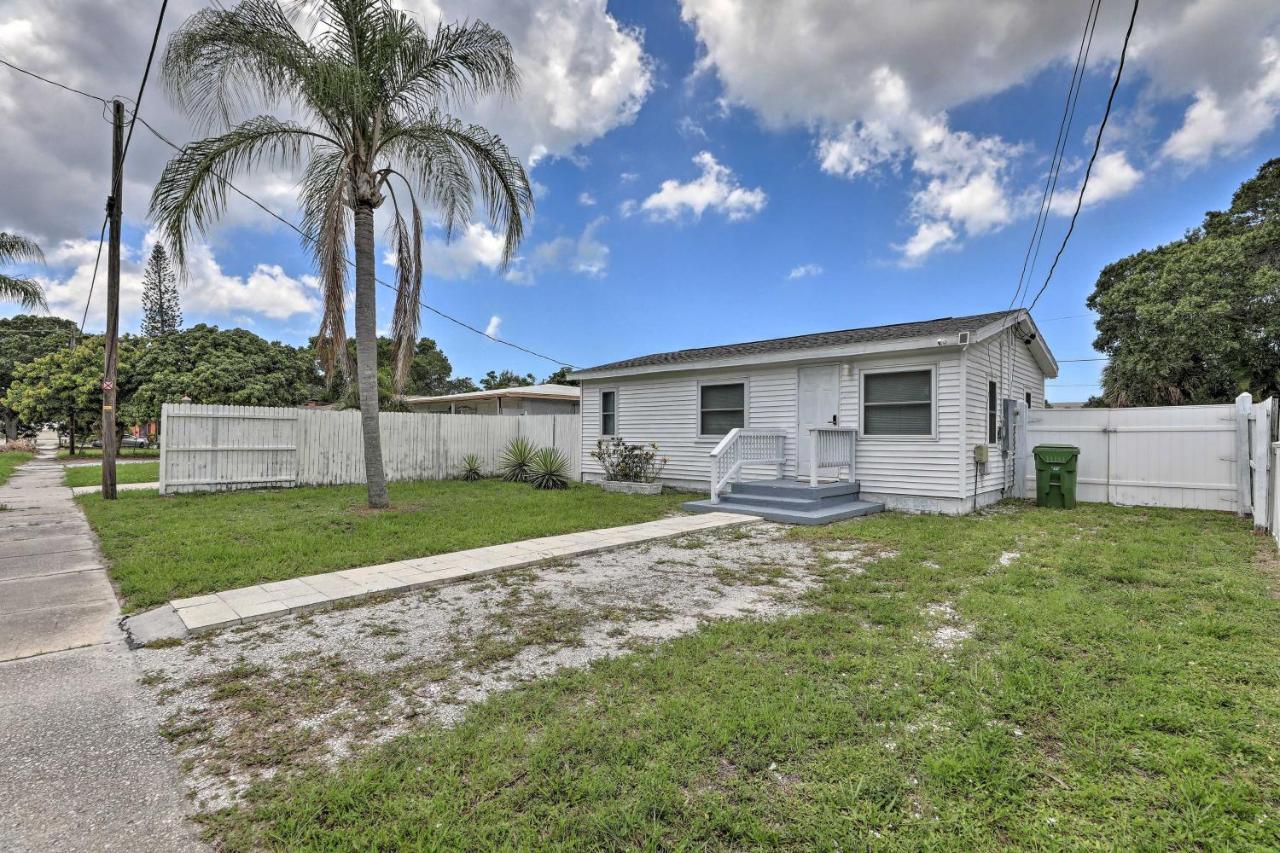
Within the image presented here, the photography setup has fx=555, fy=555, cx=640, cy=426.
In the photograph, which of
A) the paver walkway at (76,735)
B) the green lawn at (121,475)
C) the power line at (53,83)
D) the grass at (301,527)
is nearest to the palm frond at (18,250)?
the green lawn at (121,475)

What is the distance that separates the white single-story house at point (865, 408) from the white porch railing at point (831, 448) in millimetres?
21

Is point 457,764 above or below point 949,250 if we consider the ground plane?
below

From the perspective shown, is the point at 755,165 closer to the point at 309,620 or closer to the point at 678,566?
the point at 678,566

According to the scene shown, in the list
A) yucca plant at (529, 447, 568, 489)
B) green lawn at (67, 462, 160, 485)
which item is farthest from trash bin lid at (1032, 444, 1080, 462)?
green lawn at (67, 462, 160, 485)

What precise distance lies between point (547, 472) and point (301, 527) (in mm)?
5624

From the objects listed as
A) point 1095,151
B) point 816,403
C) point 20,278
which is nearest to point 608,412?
point 816,403

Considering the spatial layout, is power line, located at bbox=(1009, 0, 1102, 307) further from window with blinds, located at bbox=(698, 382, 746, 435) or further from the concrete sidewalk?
the concrete sidewalk

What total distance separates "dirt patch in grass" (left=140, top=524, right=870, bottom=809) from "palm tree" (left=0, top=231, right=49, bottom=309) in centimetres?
1639

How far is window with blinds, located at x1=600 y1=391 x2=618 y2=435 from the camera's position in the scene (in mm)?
12695

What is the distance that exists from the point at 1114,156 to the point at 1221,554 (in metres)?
8.47

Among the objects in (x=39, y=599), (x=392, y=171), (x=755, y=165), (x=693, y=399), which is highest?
(x=755, y=165)

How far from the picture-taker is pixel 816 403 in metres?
9.54

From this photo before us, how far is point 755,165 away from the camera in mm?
13562

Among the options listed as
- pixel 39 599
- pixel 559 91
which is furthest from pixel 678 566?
pixel 559 91
